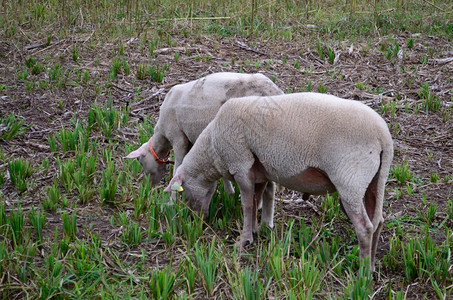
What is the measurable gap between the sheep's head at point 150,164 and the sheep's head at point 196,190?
80 cm

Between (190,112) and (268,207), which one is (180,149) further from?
(268,207)

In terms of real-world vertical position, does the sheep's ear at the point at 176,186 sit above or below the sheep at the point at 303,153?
below

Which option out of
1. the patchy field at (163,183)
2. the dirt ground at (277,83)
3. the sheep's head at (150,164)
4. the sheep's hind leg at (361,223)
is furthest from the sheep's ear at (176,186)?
the sheep's hind leg at (361,223)

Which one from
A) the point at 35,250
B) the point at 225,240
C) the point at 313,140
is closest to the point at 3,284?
the point at 35,250

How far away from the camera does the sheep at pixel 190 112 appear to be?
489 cm

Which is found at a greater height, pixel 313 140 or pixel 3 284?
pixel 313 140

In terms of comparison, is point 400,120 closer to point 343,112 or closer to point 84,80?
point 343,112

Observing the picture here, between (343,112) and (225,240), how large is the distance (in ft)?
4.19

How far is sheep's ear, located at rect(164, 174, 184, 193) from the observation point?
13.5 ft

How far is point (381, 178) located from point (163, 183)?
250 cm

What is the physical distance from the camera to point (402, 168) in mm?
5258

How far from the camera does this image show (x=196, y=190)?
15.0ft

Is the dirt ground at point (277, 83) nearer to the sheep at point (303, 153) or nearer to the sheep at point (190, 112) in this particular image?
the sheep at point (190, 112)

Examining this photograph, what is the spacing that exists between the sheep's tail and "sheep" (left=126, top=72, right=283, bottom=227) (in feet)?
3.34
